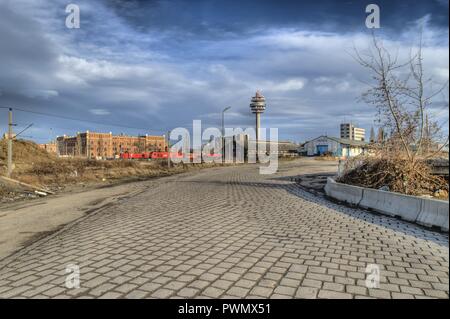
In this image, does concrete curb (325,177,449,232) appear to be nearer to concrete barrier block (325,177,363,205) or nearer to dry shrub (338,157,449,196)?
concrete barrier block (325,177,363,205)

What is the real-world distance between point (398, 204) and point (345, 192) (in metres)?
3.65

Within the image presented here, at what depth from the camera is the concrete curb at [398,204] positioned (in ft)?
24.1

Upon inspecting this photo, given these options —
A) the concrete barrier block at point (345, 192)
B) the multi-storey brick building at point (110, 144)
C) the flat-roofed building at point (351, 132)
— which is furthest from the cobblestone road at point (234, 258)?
the flat-roofed building at point (351, 132)

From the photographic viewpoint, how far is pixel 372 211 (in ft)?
34.5

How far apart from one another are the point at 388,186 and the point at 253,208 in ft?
15.3

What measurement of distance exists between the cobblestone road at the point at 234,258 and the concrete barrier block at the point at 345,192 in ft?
6.72

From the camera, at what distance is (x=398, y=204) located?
361 inches

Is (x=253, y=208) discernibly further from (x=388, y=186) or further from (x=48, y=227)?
(x=48, y=227)

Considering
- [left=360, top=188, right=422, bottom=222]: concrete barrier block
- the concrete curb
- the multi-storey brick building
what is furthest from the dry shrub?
the multi-storey brick building

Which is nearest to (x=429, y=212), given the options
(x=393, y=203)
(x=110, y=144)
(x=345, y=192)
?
(x=393, y=203)

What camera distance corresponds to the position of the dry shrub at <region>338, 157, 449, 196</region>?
10.9 m

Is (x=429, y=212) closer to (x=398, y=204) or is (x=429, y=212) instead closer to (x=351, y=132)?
(x=398, y=204)

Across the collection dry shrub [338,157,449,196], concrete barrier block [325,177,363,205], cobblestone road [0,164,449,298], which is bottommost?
cobblestone road [0,164,449,298]
